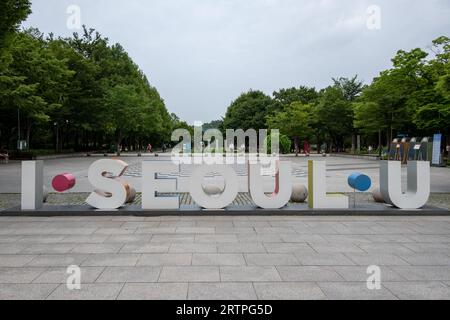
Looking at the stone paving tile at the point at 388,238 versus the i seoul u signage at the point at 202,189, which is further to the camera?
the i seoul u signage at the point at 202,189

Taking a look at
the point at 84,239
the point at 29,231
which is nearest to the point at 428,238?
the point at 84,239

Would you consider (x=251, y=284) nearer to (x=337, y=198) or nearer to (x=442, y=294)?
(x=442, y=294)

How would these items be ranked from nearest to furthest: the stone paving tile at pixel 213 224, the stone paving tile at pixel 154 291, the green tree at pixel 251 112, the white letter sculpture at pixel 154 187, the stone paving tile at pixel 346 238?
the stone paving tile at pixel 154 291 < the stone paving tile at pixel 346 238 < the stone paving tile at pixel 213 224 < the white letter sculpture at pixel 154 187 < the green tree at pixel 251 112

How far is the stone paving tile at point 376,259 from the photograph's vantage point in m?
5.97

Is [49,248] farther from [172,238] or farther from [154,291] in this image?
[154,291]

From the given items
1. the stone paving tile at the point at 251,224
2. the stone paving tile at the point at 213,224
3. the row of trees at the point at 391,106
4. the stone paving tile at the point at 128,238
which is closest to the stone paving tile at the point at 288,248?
the stone paving tile at the point at 251,224

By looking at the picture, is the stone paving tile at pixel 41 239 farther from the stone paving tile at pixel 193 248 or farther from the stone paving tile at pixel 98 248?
the stone paving tile at pixel 193 248

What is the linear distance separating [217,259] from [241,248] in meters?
0.81

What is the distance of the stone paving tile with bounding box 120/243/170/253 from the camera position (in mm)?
6648

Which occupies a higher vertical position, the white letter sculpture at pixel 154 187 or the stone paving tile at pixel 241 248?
the white letter sculpture at pixel 154 187

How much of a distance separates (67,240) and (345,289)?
4915 millimetres

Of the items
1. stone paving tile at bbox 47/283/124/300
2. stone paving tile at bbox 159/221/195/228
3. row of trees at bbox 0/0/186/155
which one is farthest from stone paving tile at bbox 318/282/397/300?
row of trees at bbox 0/0/186/155

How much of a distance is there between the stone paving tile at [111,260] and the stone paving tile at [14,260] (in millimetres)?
852

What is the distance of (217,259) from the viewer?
614cm
